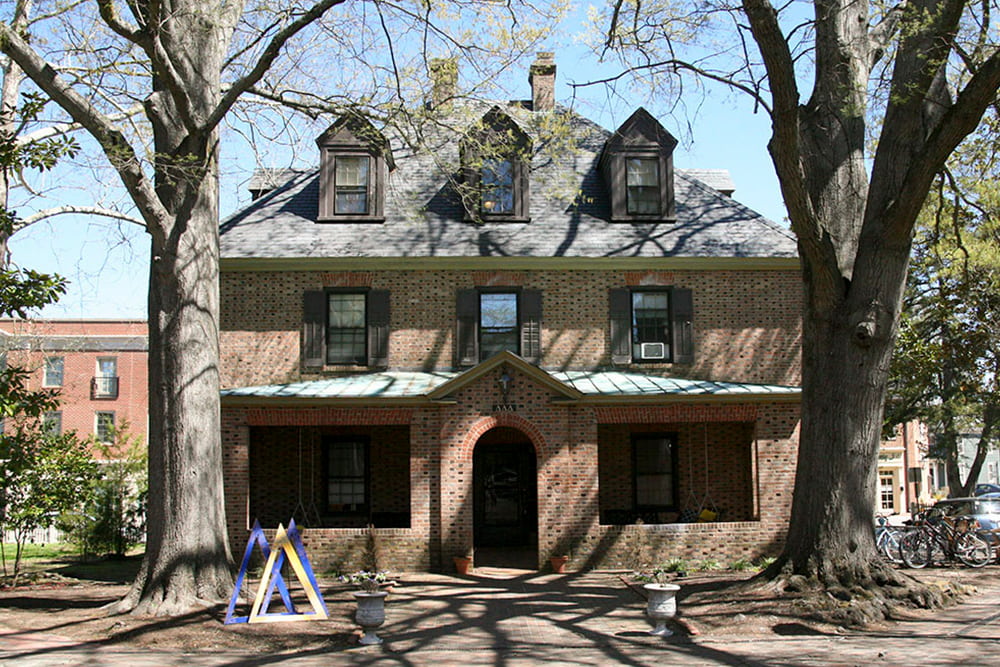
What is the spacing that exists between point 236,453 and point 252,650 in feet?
25.4

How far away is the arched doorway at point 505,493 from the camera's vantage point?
A: 20.0m

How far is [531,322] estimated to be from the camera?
1905cm

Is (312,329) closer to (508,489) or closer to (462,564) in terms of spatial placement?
(508,489)

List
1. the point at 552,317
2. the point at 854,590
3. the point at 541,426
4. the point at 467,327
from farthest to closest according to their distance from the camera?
the point at 552,317
the point at 467,327
the point at 541,426
the point at 854,590

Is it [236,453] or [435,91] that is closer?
[435,91]

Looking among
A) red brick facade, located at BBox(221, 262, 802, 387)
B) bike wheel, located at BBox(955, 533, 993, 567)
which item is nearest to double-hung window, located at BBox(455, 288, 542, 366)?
red brick facade, located at BBox(221, 262, 802, 387)

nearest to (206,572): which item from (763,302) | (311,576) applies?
(311,576)

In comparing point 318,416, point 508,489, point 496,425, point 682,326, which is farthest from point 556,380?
point 318,416

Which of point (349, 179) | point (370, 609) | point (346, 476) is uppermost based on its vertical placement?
point (349, 179)

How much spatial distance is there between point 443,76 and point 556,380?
6451mm

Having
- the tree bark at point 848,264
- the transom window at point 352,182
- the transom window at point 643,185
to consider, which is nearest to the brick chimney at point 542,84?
the transom window at point 643,185

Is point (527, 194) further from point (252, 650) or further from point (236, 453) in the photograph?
point (252, 650)

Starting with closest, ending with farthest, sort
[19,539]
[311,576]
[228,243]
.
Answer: [311,576], [19,539], [228,243]

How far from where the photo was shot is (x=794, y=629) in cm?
1085
